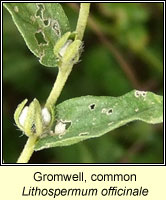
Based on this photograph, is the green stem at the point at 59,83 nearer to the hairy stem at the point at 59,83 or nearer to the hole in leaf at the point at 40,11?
the hairy stem at the point at 59,83

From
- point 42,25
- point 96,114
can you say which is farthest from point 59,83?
point 42,25

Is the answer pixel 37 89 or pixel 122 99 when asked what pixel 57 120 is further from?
pixel 37 89

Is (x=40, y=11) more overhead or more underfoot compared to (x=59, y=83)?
more overhead

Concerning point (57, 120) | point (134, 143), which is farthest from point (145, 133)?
point (57, 120)

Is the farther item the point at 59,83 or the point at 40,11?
the point at 40,11

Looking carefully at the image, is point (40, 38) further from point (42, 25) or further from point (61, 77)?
point (61, 77)

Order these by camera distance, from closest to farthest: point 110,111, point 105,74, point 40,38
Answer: point 110,111
point 40,38
point 105,74
